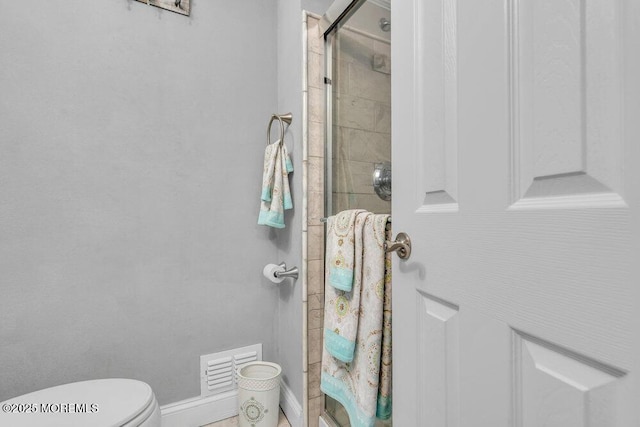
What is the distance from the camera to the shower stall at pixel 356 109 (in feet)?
3.19

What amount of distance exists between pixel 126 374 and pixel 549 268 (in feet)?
5.14

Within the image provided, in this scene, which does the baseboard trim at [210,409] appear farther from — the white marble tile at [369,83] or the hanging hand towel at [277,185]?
the white marble tile at [369,83]

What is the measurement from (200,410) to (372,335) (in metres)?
1.07

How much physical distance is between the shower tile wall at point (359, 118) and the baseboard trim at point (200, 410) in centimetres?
107

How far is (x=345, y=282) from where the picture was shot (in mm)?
921

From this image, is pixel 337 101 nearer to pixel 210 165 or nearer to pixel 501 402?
pixel 210 165

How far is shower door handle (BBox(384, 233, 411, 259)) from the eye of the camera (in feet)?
2.44

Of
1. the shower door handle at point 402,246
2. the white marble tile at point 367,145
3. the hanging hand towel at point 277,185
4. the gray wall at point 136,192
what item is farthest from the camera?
the hanging hand towel at point 277,185

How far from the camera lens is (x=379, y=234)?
0.87m

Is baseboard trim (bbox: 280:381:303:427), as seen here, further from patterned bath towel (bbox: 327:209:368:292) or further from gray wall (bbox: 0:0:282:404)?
patterned bath towel (bbox: 327:209:368:292)

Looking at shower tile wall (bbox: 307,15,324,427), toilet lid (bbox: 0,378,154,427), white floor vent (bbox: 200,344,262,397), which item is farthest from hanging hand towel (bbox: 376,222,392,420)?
white floor vent (bbox: 200,344,262,397)

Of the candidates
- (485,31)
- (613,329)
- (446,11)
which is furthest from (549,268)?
(446,11)

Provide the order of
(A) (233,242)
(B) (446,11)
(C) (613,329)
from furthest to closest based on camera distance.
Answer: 1. (A) (233,242)
2. (B) (446,11)
3. (C) (613,329)

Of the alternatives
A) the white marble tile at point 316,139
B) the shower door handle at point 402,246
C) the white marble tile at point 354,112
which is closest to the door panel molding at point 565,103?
the shower door handle at point 402,246
